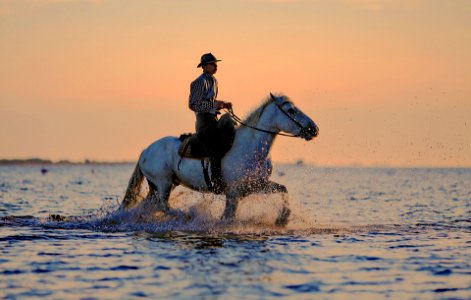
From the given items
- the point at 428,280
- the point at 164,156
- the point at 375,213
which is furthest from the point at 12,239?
the point at 375,213

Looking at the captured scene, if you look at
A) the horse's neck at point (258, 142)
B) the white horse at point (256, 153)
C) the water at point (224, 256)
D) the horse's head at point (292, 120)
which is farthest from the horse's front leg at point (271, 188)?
the horse's head at point (292, 120)

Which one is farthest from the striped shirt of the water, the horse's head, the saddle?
the water

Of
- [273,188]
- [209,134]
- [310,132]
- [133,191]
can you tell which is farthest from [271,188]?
[133,191]

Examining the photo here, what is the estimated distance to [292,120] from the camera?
52.7 ft

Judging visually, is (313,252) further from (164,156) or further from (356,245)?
(164,156)

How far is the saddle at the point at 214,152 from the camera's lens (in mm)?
16609

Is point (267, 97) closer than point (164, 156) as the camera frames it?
Yes

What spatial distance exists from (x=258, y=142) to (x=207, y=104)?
1.29 metres

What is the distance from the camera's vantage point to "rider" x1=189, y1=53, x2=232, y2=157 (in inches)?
654

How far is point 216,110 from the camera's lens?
16672 mm

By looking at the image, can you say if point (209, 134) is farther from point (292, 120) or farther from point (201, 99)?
point (292, 120)

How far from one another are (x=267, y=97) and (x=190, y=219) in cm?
344

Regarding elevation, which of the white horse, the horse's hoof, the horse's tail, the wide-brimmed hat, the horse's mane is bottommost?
the horse's hoof

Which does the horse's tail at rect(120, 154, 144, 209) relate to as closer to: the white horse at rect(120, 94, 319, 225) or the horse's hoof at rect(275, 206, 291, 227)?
the white horse at rect(120, 94, 319, 225)
